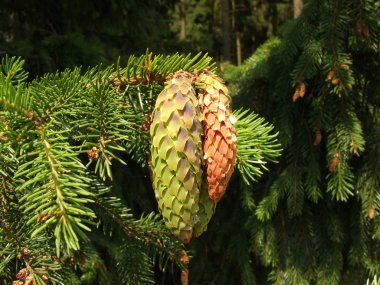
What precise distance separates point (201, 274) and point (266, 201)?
89 cm

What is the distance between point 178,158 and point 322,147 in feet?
4.80

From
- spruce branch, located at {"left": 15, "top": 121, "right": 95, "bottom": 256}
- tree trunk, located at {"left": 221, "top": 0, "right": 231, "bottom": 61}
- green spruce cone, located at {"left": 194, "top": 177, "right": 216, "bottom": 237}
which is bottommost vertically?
tree trunk, located at {"left": 221, "top": 0, "right": 231, "bottom": 61}

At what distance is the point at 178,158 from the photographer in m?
0.56

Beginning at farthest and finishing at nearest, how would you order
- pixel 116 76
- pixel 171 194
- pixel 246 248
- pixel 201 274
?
pixel 201 274
pixel 246 248
pixel 116 76
pixel 171 194

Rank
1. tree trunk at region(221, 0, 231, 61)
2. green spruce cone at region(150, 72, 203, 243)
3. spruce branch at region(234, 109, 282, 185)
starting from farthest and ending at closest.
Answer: tree trunk at region(221, 0, 231, 61) → spruce branch at region(234, 109, 282, 185) → green spruce cone at region(150, 72, 203, 243)

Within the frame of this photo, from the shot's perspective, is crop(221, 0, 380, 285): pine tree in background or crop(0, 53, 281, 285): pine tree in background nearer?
crop(0, 53, 281, 285): pine tree in background

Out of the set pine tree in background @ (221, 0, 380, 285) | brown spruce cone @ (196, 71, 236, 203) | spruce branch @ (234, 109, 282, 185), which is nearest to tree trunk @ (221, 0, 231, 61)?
pine tree in background @ (221, 0, 380, 285)

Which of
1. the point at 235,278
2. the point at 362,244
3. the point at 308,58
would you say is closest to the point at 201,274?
the point at 235,278

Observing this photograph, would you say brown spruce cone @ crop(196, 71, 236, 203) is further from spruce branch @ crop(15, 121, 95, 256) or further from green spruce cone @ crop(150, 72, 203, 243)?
spruce branch @ crop(15, 121, 95, 256)

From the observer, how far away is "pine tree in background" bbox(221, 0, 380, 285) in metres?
1.61

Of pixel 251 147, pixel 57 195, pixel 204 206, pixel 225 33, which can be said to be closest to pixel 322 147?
pixel 251 147

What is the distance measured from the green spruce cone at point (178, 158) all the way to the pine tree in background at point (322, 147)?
1.04 metres

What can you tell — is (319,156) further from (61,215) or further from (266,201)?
(61,215)

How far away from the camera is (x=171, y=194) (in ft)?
1.85
